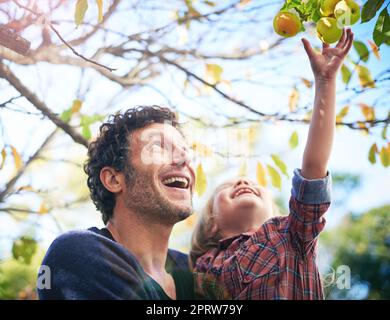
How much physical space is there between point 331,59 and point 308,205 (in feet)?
1.09

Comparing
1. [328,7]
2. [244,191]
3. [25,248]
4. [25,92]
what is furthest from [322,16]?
[25,248]

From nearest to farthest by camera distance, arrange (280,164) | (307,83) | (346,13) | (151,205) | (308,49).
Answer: (346,13) → (308,49) → (151,205) → (280,164) → (307,83)

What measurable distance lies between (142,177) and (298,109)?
2.25 feet

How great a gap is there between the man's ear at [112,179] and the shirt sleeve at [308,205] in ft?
1.68

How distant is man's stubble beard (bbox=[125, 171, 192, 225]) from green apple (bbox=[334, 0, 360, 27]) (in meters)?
0.64

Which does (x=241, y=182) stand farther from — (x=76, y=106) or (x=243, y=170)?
(x=76, y=106)

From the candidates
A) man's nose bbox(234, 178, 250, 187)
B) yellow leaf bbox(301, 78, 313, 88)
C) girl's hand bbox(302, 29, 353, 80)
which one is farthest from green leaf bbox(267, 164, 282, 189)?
girl's hand bbox(302, 29, 353, 80)

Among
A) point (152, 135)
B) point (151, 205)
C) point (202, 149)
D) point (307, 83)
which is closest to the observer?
point (151, 205)

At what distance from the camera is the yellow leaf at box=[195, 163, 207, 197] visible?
1750mm

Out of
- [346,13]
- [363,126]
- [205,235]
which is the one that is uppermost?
[363,126]

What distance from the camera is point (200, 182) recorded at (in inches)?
68.9

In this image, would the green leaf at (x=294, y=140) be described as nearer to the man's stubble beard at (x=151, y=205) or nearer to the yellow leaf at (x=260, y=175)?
the yellow leaf at (x=260, y=175)
